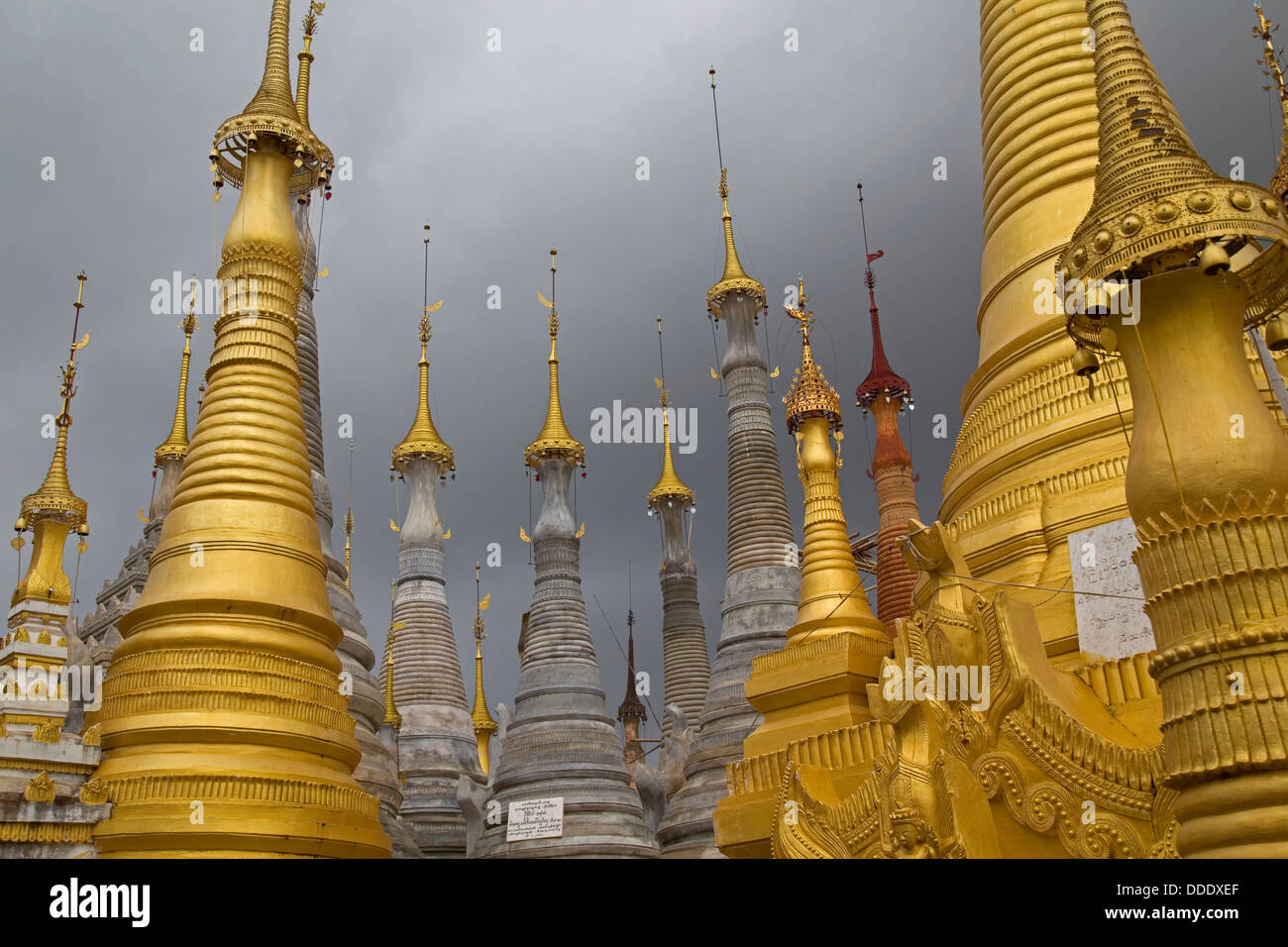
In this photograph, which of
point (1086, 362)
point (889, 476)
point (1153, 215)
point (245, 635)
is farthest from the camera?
point (889, 476)

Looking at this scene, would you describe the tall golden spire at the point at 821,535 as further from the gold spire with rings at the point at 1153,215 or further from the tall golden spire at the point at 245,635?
the gold spire with rings at the point at 1153,215

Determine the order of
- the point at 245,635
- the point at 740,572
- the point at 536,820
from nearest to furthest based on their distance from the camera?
1. the point at 245,635
2. the point at 536,820
3. the point at 740,572

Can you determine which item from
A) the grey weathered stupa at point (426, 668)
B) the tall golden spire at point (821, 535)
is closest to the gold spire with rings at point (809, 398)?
the tall golden spire at point (821, 535)

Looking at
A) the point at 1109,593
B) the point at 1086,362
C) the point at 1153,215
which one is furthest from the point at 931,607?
the point at 1153,215

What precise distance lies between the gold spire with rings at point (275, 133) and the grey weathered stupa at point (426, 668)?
47.2 ft

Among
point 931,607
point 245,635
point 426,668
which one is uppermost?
point 426,668

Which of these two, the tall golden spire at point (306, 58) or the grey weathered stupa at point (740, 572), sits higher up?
the tall golden spire at point (306, 58)

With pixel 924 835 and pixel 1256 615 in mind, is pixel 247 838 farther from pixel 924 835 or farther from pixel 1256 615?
pixel 1256 615

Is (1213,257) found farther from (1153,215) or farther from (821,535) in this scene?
(821,535)

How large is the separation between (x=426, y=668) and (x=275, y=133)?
55.3 ft

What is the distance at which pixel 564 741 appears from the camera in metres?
23.0

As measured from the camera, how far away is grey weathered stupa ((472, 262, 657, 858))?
2208 cm

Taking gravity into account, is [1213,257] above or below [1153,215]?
below

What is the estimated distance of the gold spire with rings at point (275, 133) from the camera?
51.6 ft
